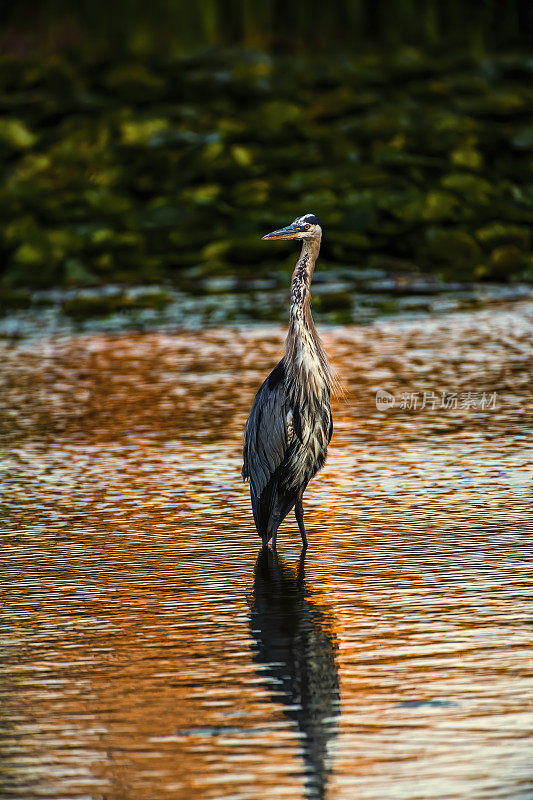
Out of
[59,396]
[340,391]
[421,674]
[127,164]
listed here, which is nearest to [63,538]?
[340,391]

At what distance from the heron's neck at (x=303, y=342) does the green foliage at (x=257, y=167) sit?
10805 mm

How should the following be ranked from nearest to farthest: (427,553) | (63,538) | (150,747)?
(150,747)
(427,553)
(63,538)

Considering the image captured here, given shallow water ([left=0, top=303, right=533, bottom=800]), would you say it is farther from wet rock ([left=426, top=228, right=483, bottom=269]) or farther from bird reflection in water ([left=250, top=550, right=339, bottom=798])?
wet rock ([left=426, top=228, right=483, bottom=269])

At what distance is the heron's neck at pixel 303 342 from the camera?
8438 millimetres

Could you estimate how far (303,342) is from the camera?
853 centimetres

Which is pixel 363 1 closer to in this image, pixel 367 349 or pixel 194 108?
pixel 194 108

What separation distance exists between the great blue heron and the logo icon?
4.30 meters

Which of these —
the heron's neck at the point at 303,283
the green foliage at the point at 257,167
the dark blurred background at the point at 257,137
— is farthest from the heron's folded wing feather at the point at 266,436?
the dark blurred background at the point at 257,137

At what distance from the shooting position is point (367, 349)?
1611 cm

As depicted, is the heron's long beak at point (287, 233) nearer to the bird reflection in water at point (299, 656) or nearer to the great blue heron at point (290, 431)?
the great blue heron at point (290, 431)

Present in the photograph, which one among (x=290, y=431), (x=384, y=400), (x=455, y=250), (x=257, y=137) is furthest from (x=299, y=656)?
(x=257, y=137)

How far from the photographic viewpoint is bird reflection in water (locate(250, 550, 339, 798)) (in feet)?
18.3

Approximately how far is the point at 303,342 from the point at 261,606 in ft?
5.42

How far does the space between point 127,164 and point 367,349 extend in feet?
47.7
